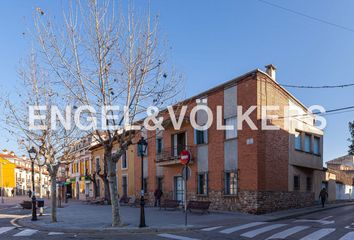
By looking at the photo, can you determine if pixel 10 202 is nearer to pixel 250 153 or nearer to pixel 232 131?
pixel 232 131

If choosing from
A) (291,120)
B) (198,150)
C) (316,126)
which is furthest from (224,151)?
(316,126)

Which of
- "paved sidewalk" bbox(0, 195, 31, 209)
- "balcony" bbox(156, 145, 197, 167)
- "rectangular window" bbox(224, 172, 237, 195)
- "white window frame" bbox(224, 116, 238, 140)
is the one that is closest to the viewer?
"rectangular window" bbox(224, 172, 237, 195)

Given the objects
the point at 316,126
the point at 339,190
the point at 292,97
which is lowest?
the point at 339,190

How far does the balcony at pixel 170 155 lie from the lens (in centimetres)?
2552

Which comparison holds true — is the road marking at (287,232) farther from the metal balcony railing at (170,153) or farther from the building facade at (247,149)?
the metal balcony railing at (170,153)

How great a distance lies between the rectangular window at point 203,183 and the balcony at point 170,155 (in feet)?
4.12

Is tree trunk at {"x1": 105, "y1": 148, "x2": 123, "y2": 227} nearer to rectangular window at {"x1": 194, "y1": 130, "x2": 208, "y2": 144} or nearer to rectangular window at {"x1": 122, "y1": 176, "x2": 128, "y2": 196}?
rectangular window at {"x1": 194, "y1": 130, "x2": 208, "y2": 144}

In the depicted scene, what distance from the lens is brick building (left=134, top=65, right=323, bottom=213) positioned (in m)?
20.4

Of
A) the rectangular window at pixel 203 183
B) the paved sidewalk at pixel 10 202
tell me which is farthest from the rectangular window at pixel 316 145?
the paved sidewalk at pixel 10 202

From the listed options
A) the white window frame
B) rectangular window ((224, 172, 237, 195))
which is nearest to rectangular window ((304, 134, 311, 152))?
the white window frame

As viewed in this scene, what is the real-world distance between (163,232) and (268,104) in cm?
1068

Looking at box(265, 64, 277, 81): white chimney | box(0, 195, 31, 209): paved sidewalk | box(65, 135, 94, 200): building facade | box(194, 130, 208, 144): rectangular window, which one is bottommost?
box(0, 195, 31, 209): paved sidewalk

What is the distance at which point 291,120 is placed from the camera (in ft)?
77.1

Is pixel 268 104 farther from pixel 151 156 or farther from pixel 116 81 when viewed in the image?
pixel 151 156
